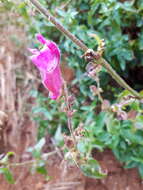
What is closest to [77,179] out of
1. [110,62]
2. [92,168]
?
[92,168]

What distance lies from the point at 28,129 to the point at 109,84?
0.52 m

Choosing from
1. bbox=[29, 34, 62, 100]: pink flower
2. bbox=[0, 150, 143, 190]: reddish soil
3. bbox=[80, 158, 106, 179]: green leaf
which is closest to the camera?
bbox=[29, 34, 62, 100]: pink flower

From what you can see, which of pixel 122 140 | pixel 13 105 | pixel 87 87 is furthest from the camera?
pixel 13 105

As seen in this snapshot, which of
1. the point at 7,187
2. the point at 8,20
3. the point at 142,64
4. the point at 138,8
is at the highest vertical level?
the point at 8,20

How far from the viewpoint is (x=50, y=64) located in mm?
659

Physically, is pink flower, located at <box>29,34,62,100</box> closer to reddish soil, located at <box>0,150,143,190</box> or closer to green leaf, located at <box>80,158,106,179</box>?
green leaf, located at <box>80,158,106,179</box>

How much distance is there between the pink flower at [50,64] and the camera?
65 cm

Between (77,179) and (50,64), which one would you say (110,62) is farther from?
(50,64)

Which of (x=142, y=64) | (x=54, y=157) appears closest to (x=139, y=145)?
(x=142, y=64)

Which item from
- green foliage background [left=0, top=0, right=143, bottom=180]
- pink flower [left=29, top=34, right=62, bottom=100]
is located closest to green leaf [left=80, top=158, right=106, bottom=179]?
green foliage background [left=0, top=0, right=143, bottom=180]

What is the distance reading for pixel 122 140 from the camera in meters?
1.16

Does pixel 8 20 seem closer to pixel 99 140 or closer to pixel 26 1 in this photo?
pixel 99 140

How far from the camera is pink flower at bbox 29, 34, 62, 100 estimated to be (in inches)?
25.7

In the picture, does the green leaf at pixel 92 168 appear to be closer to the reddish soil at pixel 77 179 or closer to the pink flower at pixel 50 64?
the reddish soil at pixel 77 179
